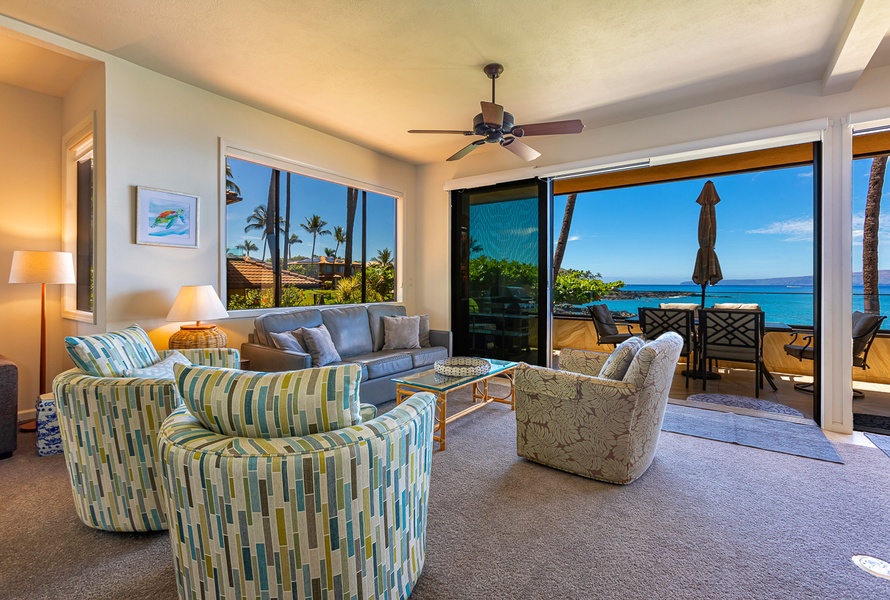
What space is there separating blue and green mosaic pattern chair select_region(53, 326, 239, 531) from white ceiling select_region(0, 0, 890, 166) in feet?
7.51

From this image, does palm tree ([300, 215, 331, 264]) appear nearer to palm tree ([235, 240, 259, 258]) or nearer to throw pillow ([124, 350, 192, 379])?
palm tree ([235, 240, 259, 258])

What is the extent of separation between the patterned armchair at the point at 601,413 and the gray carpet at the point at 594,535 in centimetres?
12

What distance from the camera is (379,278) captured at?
232 inches

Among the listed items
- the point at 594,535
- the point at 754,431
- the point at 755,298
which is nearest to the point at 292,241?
the point at 594,535

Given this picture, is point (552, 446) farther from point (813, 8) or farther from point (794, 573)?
point (813, 8)

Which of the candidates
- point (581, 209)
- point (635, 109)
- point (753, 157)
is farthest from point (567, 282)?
point (635, 109)

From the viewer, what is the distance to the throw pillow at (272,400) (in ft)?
4.39

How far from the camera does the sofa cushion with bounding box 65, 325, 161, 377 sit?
2.05 metres

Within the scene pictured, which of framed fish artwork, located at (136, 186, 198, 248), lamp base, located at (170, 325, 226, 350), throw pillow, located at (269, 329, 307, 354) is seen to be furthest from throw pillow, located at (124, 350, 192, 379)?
framed fish artwork, located at (136, 186, 198, 248)

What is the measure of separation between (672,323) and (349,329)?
3.98 meters

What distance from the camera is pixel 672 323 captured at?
5.24 m

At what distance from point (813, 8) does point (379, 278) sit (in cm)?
486

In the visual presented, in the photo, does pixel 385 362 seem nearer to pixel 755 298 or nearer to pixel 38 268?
pixel 38 268

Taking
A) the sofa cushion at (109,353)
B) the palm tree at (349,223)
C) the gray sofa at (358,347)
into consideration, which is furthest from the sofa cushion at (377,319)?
the sofa cushion at (109,353)
